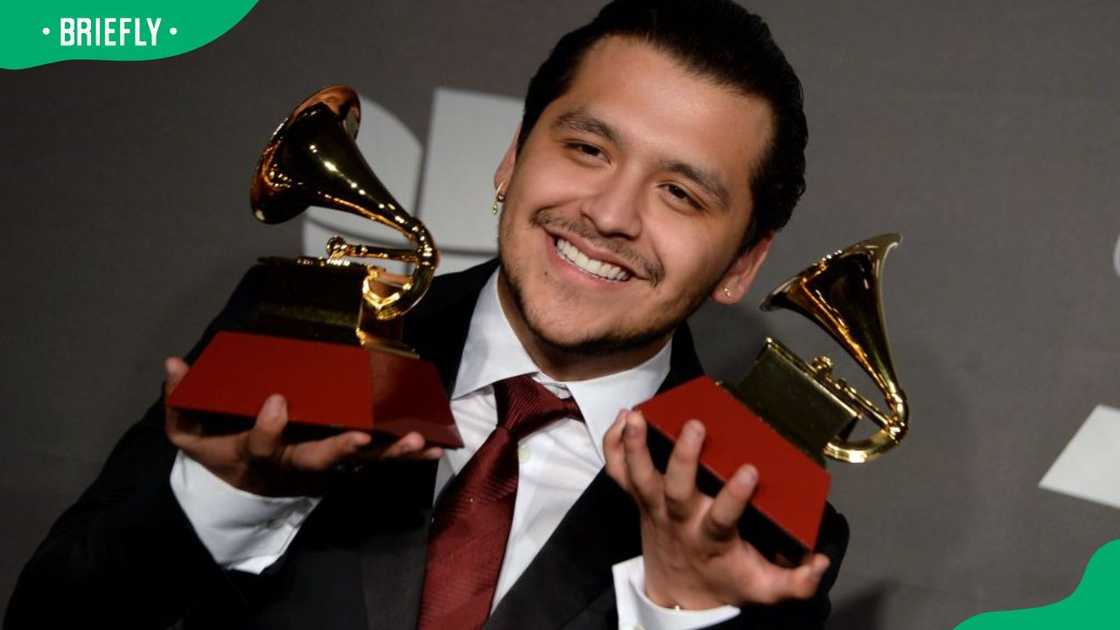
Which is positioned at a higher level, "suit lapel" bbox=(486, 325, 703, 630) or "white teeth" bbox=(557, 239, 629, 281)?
"white teeth" bbox=(557, 239, 629, 281)

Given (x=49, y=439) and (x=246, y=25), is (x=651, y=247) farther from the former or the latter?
(x=49, y=439)

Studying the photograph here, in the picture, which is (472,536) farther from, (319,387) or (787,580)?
(787,580)

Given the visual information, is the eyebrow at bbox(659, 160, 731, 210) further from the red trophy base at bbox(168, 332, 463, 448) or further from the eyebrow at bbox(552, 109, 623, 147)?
the red trophy base at bbox(168, 332, 463, 448)

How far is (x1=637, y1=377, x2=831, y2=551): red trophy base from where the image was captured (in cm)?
125

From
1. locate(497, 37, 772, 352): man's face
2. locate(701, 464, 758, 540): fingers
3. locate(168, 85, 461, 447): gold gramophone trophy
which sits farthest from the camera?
locate(497, 37, 772, 352): man's face

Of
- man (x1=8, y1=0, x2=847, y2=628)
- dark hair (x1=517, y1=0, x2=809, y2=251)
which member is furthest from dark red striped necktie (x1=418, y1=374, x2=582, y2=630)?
dark hair (x1=517, y1=0, x2=809, y2=251)

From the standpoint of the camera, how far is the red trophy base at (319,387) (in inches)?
49.7

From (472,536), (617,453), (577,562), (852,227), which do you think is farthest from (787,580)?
(852,227)

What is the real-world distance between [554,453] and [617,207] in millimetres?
424

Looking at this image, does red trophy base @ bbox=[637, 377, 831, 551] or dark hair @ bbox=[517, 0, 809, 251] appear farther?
dark hair @ bbox=[517, 0, 809, 251]

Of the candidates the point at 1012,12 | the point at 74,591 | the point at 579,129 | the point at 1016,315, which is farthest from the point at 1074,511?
the point at 74,591

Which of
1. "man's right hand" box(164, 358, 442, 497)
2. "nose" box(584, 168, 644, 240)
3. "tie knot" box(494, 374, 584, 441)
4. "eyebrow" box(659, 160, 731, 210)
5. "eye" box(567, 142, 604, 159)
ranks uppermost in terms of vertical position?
"eyebrow" box(659, 160, 731, 210)

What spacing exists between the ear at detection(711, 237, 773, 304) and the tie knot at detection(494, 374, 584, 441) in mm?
359

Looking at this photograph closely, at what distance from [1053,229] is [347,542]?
1.59 metres
